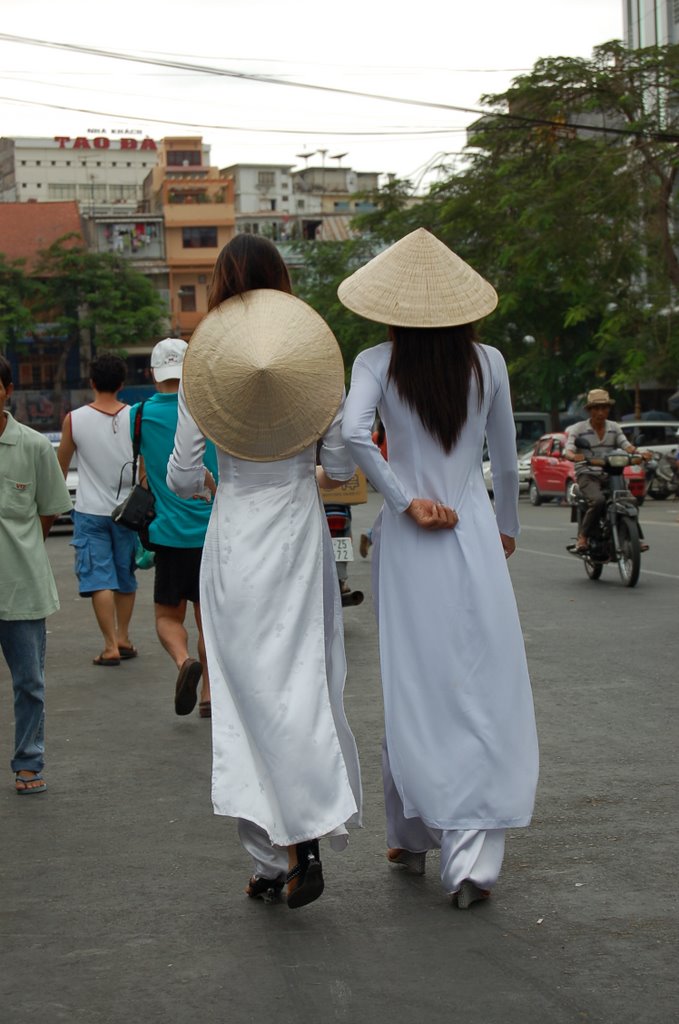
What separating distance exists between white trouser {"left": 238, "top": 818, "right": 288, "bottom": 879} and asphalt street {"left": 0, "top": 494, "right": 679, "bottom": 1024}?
11 cm

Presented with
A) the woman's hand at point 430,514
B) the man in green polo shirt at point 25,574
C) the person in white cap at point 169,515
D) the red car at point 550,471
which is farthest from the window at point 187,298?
the woman's hand at point 430,514

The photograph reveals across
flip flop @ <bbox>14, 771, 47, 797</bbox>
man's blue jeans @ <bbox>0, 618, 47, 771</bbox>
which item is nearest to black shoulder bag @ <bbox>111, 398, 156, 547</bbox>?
man's blue jeans @ <bbox>0, 618, 47, 771</bbox>

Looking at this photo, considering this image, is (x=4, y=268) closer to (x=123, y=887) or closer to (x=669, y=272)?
(x=669, y=272)

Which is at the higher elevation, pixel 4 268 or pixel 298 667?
pixel 4 268

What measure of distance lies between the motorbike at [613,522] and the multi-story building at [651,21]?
36.7m

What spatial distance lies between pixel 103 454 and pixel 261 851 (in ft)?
17.9

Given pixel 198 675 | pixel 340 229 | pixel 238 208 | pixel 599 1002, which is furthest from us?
pixel 238 208

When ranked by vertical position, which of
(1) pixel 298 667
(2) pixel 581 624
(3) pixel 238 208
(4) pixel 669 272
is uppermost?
(3) pixel 238 208

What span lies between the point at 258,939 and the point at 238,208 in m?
115

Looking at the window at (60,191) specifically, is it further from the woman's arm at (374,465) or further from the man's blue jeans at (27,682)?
the woman's arm at (374,465)

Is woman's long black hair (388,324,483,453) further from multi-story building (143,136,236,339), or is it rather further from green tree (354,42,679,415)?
multi-story building (143,136,236,339)

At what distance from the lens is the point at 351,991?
3.67 m

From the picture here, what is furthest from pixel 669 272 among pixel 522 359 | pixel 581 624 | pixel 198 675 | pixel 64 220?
pixel 64 220

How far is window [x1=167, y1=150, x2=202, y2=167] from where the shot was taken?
330 ft
